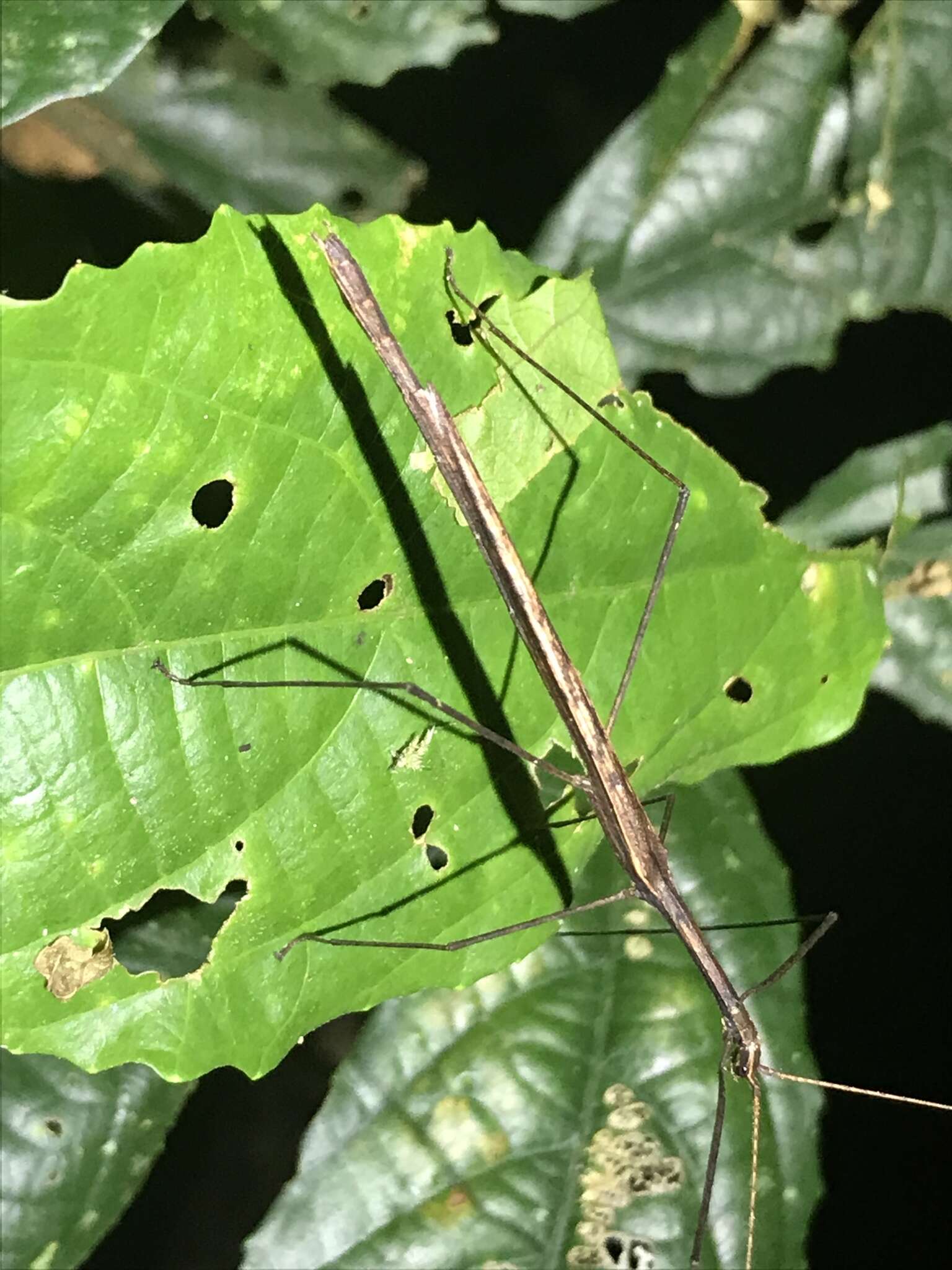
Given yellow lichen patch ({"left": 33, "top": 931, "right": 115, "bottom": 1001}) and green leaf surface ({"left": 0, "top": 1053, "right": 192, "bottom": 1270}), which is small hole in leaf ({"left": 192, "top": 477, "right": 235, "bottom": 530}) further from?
green leaf surface ({"left": 0, "top": 1053, "right": 192, "bottom": 1270})

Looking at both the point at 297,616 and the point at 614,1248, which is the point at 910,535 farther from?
the point at 614,1248

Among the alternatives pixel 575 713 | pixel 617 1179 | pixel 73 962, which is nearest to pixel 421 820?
pixel 575 713

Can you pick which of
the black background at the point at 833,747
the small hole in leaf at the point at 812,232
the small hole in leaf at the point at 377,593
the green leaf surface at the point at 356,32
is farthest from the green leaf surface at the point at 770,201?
the small hole in leaf at the point at 377,593

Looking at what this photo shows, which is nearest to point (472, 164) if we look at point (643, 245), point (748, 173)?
point (643, 245)

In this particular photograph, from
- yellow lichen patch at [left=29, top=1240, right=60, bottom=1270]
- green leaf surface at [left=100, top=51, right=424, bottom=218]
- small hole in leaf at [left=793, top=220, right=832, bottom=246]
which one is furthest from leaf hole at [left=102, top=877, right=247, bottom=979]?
small hole in leaf at [left=793, top=220, right=832, bottom=246]

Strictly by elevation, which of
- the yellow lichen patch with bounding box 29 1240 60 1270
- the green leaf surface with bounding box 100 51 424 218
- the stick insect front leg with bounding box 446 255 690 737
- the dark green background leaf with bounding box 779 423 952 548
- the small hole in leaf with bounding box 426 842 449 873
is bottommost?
the yellow lichen patch with bounding box 29 1240 60 1270

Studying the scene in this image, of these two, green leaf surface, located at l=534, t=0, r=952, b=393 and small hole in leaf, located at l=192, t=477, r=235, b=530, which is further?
green leaf surface, located at l=534, t=0, r=952, b=393

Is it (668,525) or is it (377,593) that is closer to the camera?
(377,593)
